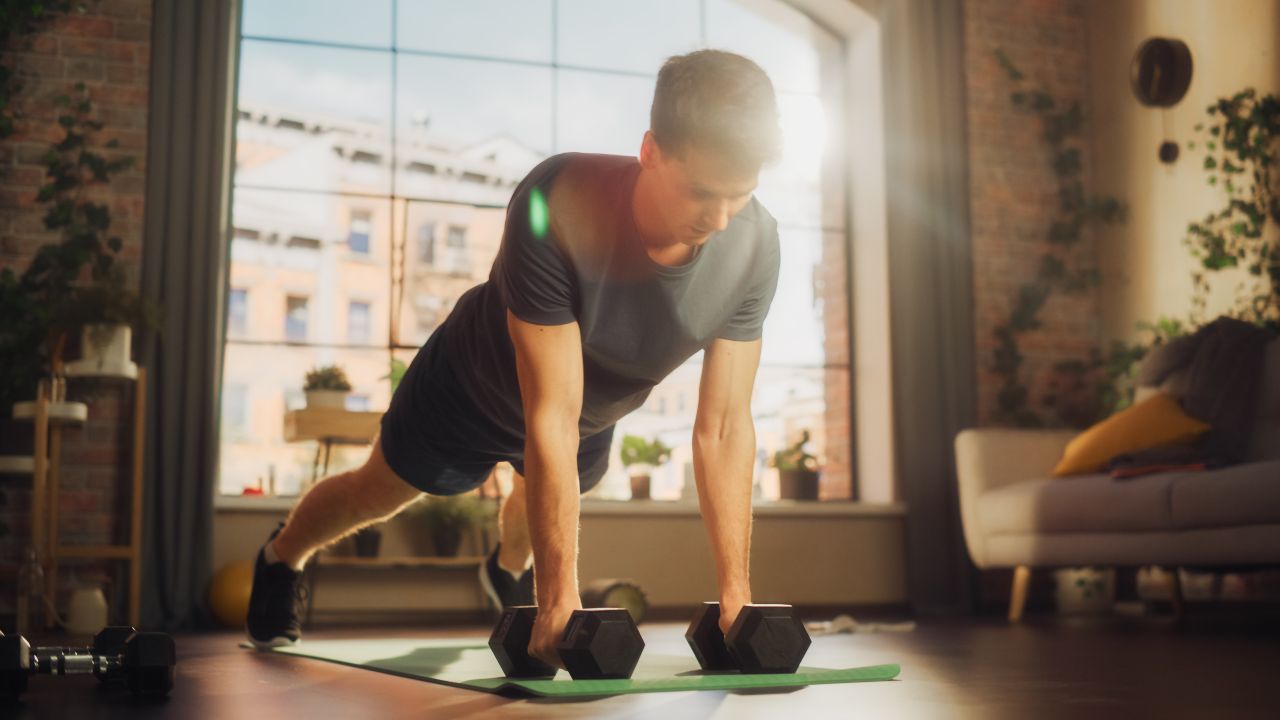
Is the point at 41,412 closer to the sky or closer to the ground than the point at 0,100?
closer to the ground

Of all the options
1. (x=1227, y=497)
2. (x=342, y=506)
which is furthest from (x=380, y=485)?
(x=1227, y=497)

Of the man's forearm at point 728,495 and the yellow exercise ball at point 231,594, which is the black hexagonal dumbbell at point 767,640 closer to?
the man's forearm at point 728,495

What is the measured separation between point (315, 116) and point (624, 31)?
1.49m

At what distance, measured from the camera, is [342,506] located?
2643 millimetres

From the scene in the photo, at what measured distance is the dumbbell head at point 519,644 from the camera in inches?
75.9

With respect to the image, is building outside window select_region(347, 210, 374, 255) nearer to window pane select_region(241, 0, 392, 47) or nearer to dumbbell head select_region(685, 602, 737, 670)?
window pane select_region(241, 0, 392, 47)

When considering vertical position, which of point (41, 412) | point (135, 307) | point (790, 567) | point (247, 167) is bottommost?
point (790, 567)

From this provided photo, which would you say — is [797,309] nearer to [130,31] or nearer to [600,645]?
[130,31]

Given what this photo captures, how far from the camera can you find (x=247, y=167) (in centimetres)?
534

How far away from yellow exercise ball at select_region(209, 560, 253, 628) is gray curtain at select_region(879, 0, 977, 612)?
9.14 ft

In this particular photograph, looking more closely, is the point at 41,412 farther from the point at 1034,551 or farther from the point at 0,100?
the point at 1034,551

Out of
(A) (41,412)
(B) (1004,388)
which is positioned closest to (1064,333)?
(B) (1004,388)

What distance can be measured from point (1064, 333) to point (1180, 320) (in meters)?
0.61

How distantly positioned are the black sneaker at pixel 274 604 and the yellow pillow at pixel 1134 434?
9.51ft
